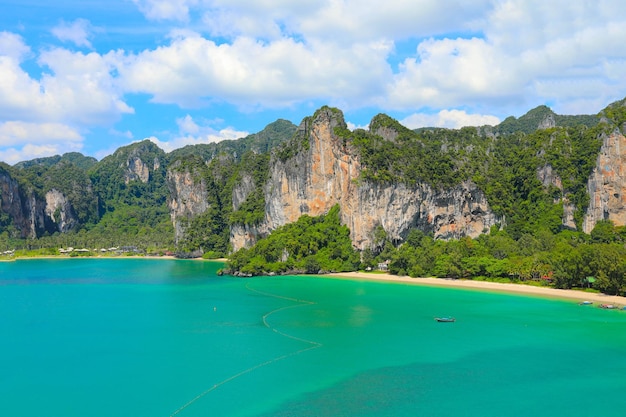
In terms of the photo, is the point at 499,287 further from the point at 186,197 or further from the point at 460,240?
the point at 186,197

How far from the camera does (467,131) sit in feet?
302

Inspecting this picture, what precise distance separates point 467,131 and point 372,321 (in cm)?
6376

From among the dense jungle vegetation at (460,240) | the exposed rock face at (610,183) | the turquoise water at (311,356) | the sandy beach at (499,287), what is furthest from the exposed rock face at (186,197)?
the exposed rock face at (610,183)

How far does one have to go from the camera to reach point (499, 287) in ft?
168

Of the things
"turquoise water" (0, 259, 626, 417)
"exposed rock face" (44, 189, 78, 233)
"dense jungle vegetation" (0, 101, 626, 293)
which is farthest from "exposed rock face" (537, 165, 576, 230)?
"exposed rock face" (44, 189, 78, 233)

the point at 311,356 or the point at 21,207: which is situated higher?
the point at 21,207

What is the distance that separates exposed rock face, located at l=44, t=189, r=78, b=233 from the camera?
439 ft

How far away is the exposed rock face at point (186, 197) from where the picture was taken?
354 ft

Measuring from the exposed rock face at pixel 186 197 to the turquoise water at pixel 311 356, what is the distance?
59239mm

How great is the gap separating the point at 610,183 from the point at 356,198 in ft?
106

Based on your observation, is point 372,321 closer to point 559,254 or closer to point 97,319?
point 97,319

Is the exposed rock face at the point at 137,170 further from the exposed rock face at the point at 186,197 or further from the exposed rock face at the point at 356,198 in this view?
the exposed rock face at the point at 356,198

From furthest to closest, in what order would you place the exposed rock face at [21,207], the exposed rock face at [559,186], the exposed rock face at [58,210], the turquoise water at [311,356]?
the exposed rock face at [58,210]
the exposed rock face at [21,207]
the exposed rock face at [559,186]
the turquoise water at [311,356]

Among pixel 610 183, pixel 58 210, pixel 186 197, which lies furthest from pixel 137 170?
pixel 610 183
